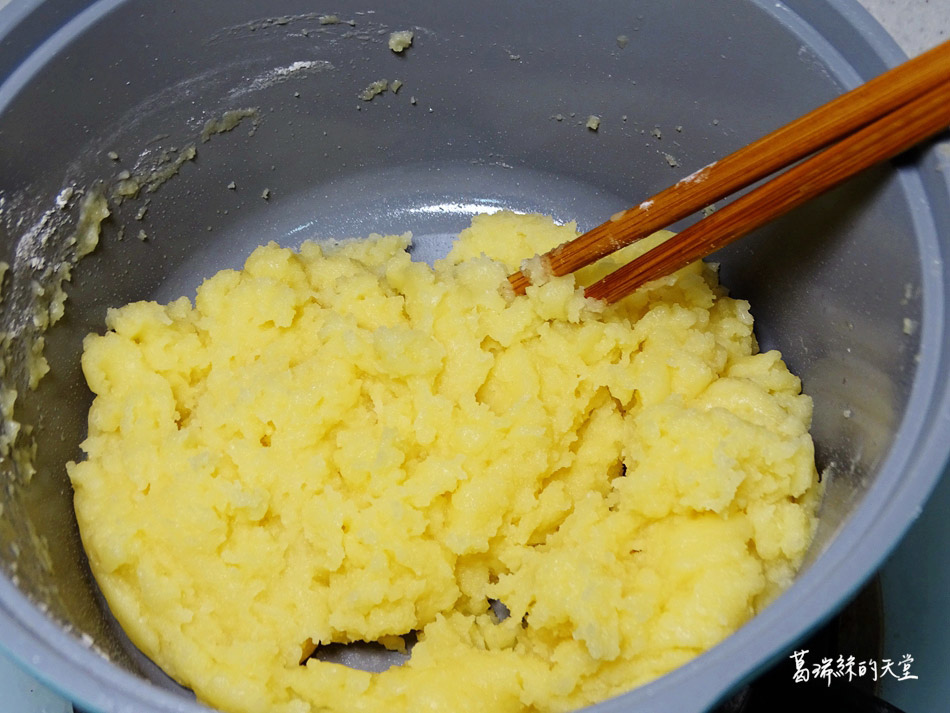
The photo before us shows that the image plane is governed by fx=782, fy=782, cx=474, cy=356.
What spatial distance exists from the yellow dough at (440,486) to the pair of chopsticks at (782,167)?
77 millimetres

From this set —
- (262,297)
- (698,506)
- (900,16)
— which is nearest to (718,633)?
(698,506)

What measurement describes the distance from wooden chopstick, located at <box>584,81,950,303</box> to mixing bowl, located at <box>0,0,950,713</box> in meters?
Result: 0.07

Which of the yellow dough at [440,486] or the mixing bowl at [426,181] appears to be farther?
the yellow dough at [440,486]

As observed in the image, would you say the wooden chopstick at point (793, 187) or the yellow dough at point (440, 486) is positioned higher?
the wooden chopstick at point (793, 187)

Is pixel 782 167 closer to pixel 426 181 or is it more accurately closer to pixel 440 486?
pixel 440 486

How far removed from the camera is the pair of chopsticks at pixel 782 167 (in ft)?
3.21

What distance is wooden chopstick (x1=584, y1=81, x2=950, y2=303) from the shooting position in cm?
98

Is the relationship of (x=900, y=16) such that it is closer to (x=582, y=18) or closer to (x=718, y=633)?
(x=582, y=18)

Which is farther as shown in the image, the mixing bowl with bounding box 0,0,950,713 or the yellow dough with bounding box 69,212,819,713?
the yellow dough with bounding box 69,212,819,713

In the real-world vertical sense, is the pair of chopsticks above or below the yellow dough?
above

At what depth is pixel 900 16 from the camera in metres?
1.36

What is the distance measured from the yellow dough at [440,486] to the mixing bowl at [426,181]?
0.35 ft

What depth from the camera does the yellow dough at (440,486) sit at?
1.09 meters

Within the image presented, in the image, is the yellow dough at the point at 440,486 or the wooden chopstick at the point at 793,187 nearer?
the wooden chopstick at the point at 793,187
